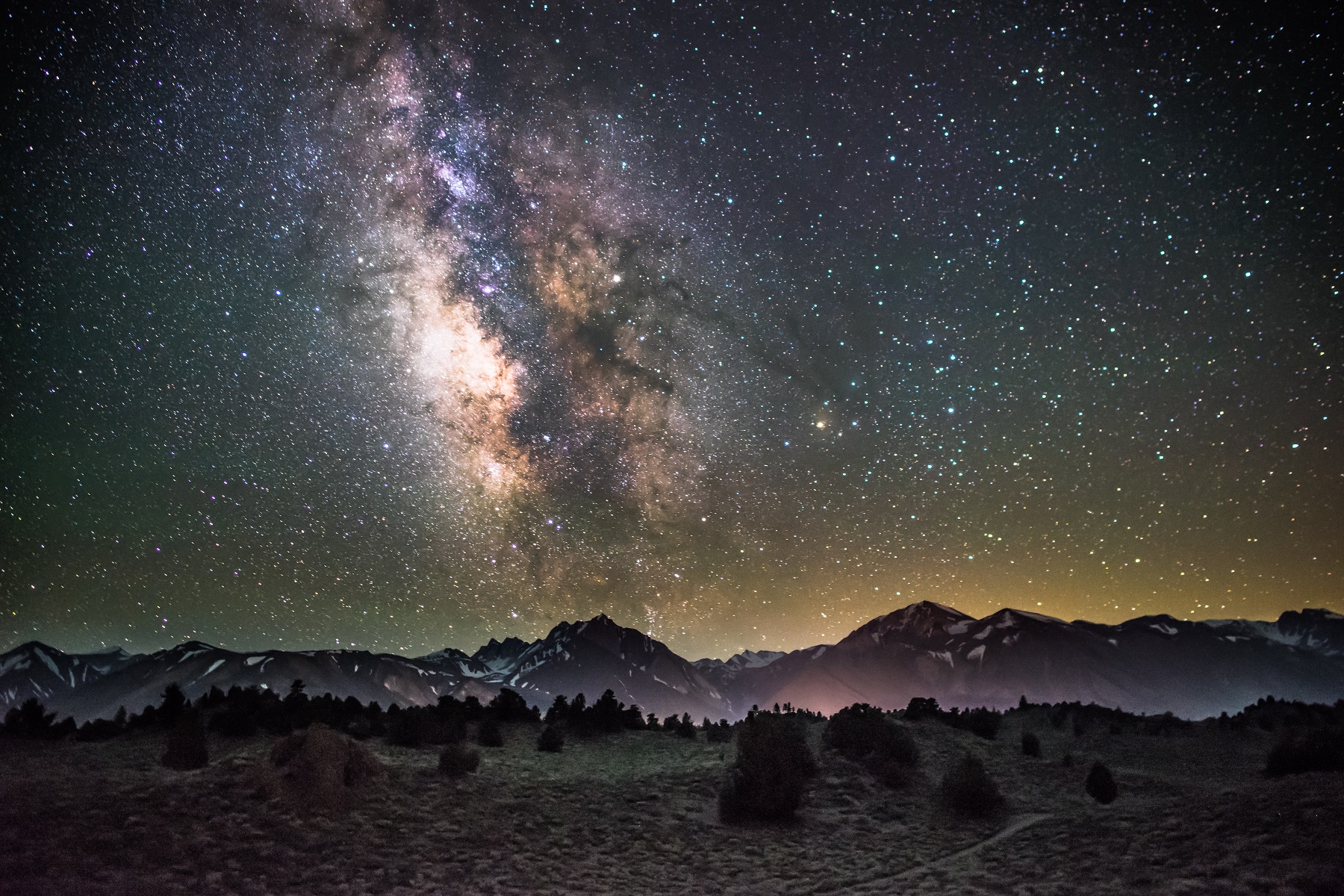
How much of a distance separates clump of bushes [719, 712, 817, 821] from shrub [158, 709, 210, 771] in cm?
1455

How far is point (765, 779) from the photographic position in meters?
17.9

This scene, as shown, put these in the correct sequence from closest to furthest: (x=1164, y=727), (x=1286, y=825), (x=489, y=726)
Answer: (x=1286, y=825) < (x=489, y=726) < (x=1164, y=727)

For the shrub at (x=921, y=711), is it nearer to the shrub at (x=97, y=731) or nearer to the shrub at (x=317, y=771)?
the shrub at (x=317, y=771)

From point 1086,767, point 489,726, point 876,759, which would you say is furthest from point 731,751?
point 1086,767

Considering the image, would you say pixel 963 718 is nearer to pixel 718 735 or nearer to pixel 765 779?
pixel 718 735

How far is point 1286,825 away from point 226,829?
22048 millimetres

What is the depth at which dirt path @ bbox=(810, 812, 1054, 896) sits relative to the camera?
13.2m

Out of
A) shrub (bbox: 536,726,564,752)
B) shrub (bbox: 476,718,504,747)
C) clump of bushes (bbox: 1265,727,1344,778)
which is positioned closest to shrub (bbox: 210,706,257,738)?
shrub (bbox: 476,718,504,747)

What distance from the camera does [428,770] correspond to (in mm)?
18438

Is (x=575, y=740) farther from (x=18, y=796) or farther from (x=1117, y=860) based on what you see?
(x=1117, y=860)

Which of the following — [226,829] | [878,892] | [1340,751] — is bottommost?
[878,892]

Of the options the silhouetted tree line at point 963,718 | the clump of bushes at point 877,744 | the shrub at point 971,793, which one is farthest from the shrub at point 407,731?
the silhouetted tree line at point 963,718

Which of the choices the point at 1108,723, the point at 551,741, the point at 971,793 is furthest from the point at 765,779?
the point at 1108,723

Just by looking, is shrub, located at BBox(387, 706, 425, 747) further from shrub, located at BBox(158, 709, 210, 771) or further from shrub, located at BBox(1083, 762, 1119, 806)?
shrub, located at BBox(1083, 762, 1119, 806)
